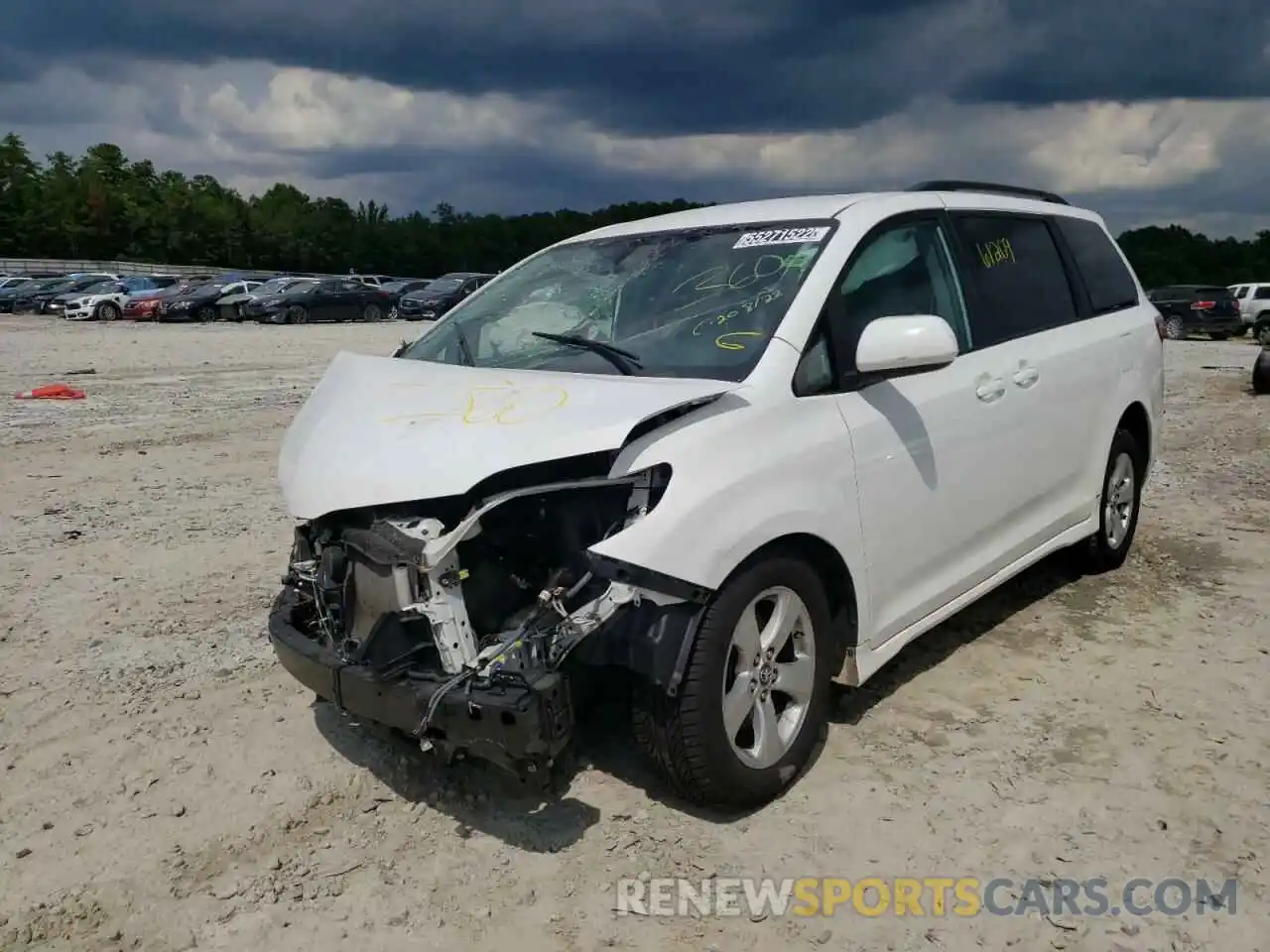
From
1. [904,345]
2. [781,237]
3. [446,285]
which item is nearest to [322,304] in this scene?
[446,285]

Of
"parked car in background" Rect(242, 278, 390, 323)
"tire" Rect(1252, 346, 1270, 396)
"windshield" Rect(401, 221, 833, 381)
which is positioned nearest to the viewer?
"windshield" Rect(401, 221, 833, 381)

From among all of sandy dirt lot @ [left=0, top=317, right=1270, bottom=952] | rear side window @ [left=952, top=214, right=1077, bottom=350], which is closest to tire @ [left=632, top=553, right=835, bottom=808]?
sandy dirt lot @ [left=0, top=317, right=1270, bottom=952]

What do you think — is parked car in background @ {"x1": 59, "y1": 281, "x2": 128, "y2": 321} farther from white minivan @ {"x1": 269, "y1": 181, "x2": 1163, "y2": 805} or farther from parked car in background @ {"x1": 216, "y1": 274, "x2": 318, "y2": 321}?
white minivan @ {"x1": 269, "y1": 181, "x2": 1163, "y2": 805}

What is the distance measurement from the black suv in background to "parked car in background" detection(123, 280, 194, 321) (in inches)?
1206

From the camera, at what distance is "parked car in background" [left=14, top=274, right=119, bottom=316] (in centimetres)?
3899

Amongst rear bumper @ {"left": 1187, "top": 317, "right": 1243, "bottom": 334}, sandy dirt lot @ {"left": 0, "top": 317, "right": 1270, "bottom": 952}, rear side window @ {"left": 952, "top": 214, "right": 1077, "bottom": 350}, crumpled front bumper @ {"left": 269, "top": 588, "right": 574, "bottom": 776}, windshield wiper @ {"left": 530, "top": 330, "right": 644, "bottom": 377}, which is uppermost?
rear side window @ {"left": 952, "top": 214, "right": 1077, "bottom": 350}

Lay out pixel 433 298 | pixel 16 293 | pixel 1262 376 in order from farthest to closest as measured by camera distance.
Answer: pixel 16 293 < pixel 433 298 < pixel 1262 376

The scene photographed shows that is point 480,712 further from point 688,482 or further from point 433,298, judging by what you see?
point 433,298

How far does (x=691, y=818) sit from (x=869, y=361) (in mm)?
1627

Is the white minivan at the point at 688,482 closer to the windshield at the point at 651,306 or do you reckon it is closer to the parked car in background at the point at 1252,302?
the windshield at the point at 651,306

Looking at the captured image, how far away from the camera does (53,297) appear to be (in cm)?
3959

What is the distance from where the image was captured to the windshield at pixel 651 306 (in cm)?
382

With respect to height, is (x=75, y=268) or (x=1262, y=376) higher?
(x=75, y=268)

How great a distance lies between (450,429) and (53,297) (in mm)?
42190
